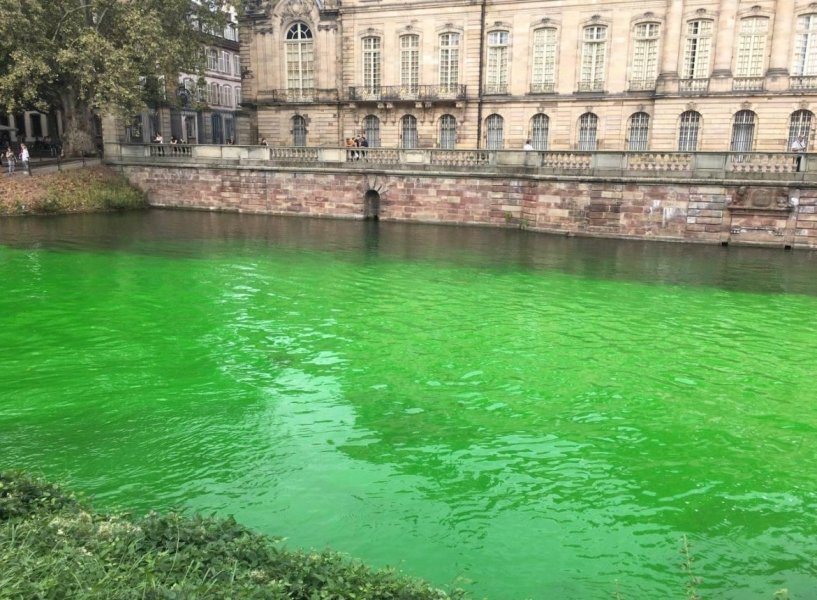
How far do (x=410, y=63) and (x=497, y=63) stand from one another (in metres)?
4.87

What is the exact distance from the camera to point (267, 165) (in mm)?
31109

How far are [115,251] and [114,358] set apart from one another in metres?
10.7

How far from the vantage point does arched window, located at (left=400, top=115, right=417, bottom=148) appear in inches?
1532

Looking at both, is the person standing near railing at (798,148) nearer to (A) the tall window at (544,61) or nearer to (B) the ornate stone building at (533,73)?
(B) the ornate stone building at (533,73)

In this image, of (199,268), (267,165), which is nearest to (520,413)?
(199,268)

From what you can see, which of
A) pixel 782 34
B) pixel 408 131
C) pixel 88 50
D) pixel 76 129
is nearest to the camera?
pixel 88 50

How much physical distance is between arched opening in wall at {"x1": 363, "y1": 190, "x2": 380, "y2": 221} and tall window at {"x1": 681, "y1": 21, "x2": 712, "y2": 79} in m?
16.5

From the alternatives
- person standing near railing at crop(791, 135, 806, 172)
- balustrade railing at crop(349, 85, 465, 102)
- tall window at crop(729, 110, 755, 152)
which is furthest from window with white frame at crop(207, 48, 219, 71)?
person standing near railing at crop(791, 135, 806, 172)

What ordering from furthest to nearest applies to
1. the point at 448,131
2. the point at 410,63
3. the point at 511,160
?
the point at 448,131
the point at 410,63
the point at 511,160

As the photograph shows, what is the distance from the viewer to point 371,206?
30125 mm

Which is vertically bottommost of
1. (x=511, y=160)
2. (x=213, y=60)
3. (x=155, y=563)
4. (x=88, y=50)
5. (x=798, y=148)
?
(x=155, y=563)

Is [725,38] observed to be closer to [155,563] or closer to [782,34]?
[782,34]

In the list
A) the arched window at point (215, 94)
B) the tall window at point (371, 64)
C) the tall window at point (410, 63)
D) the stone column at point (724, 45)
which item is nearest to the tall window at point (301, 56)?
the tall window at point (371, 64)

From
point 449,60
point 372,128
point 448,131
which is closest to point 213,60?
point 372,128
